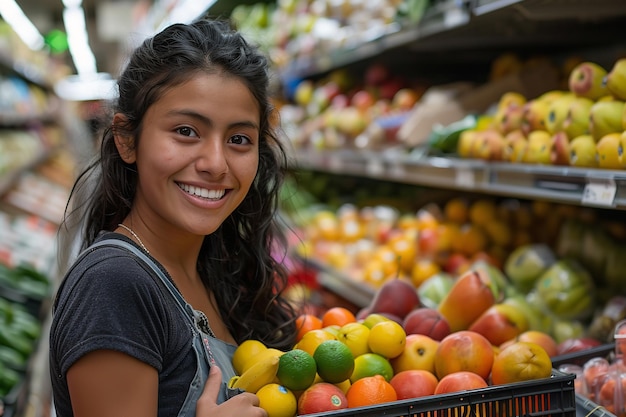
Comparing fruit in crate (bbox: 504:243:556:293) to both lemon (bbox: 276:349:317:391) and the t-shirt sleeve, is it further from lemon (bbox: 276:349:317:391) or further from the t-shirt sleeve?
the t-shirt sleeve

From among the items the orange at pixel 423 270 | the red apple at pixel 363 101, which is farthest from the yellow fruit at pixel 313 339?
the red apple at pixel 363 101

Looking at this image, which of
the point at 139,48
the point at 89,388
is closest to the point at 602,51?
the point at 139,48

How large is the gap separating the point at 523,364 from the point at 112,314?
737 millimetres

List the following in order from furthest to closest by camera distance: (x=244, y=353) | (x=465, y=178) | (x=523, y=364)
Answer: (x=465, y=178), (x=244, y=353), (x=523, y=364)

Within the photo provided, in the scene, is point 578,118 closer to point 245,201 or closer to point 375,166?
point 245,201

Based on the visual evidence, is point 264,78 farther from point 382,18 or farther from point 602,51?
point 382,18

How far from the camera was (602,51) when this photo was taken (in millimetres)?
2750

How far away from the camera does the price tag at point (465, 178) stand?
2.30 m

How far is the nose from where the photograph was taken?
4.29ft

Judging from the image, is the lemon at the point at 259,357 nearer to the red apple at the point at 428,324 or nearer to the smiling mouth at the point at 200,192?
the smiling mouth at the point at 200,192

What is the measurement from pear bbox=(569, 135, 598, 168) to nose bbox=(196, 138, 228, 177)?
0.98m

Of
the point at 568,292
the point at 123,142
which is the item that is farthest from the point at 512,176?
the point at 123,142

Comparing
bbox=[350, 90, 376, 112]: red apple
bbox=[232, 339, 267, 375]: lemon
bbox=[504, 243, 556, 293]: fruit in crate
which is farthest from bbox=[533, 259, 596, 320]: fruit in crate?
bbox=[350, 90, 376, 112]: red apple

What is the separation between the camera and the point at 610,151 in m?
1.68
